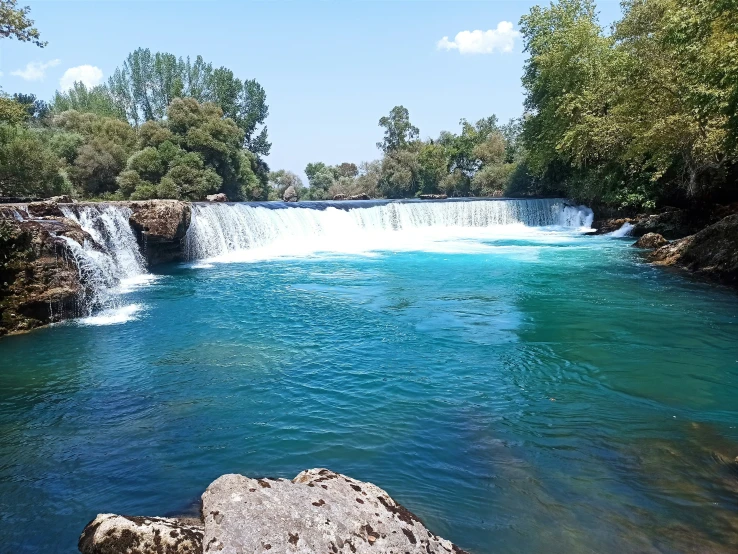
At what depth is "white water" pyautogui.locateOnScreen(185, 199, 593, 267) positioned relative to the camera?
21275 mm

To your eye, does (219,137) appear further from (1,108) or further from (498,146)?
(498,146)

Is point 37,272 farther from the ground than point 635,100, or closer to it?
closer to it

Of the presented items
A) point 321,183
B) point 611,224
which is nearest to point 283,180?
point 321,183

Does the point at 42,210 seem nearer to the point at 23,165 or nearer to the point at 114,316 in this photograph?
the point at 114,316

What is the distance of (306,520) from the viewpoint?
2.71m

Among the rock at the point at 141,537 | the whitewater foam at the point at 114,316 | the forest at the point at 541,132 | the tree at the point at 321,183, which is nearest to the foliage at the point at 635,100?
the forest at the point at 541,132

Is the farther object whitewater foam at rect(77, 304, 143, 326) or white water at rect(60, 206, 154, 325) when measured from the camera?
white water at rect(60, 206, 154, 325)

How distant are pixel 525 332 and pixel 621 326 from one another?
1.81 meters

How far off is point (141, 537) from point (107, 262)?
1237 centimetres

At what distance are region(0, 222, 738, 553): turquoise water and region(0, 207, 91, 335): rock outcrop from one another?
0.71 meters

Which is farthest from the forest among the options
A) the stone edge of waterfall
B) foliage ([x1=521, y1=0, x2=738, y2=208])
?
the stone edge of waterfall

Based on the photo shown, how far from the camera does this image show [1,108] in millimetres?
16531

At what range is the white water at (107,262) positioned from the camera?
38.3 ft

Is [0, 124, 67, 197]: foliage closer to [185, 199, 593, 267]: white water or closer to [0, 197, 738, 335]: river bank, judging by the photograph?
[0, 197, 738, 335]: river bank
